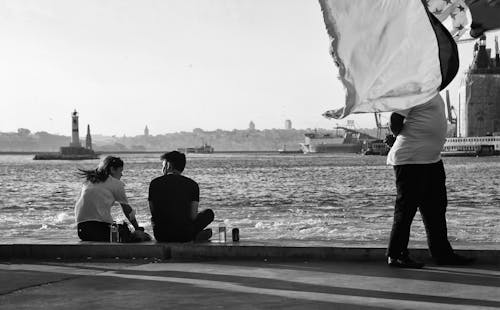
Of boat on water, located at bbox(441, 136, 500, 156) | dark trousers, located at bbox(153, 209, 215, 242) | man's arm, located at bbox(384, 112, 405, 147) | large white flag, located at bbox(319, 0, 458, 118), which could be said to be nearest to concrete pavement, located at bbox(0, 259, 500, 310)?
dark trousers, located at bbox(153, 209, 215, 242)

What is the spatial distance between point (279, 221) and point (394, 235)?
35.5 ft

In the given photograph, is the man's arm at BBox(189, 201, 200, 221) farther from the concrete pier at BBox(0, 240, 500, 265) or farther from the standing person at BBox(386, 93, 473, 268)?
the standing person at BBox(386, 93, 473, 268)

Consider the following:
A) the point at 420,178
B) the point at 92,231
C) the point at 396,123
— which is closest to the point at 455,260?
the point at 420,178

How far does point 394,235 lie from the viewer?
21.7 feet

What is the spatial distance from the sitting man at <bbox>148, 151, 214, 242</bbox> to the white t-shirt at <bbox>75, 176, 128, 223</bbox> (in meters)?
0.70

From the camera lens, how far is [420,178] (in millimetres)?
6578

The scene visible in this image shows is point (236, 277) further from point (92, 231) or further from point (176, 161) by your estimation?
point (92, 231)

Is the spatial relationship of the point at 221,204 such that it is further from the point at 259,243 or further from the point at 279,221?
the point at 259,243

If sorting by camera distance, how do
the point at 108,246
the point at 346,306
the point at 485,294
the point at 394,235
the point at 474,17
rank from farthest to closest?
the point at 108,246
the point at 394,235
the point at 485,294
the point at 346,306
the point at 474,17

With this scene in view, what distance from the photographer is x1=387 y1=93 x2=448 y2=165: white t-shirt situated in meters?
6.48

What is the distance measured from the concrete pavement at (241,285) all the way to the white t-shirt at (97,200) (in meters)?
1.00

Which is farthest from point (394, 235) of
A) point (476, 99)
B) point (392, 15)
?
point (476, 99)

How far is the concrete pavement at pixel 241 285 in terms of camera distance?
5172mm

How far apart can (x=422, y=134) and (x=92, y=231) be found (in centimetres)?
349
